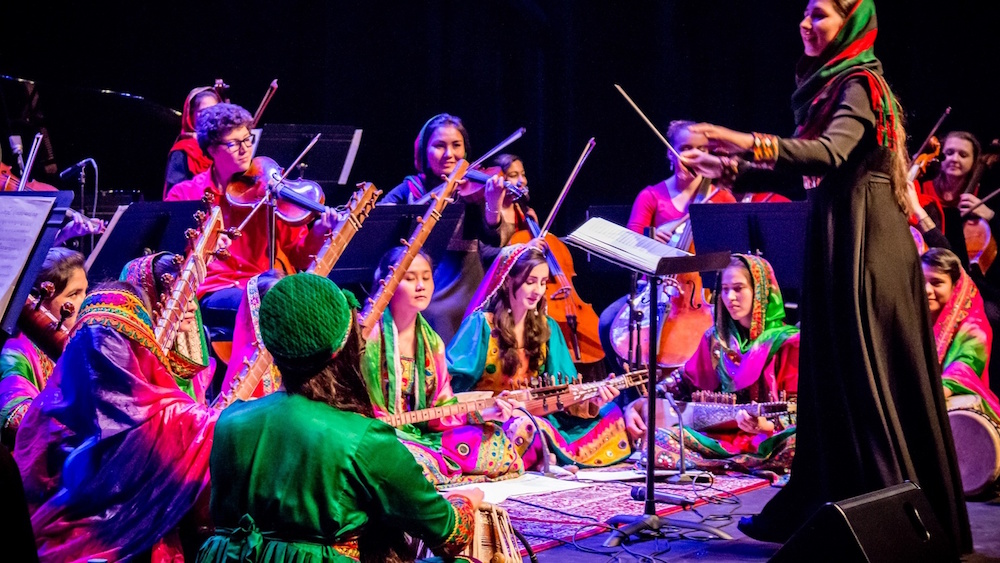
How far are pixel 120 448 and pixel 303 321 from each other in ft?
4.10

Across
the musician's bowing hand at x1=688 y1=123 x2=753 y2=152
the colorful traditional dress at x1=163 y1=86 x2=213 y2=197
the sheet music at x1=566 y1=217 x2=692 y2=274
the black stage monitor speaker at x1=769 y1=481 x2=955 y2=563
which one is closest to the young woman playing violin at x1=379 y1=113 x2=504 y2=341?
the colorful traditional dress at x1=163 y1=86 x2=213 y2=197

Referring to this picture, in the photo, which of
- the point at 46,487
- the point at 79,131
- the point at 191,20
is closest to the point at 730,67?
the point at 191,20

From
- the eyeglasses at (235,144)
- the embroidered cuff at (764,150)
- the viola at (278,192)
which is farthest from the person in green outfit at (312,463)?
the eyeglasses at (235,144)

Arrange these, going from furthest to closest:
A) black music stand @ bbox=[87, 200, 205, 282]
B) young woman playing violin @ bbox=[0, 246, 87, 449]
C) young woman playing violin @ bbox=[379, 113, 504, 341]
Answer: young woman playing violin @ bbox=[379, 113, 504, 341] → black music stand @ bbox=[87, 200, 205, 282] → young woman playing violin @ bbox=[0, 246, 87, 449]

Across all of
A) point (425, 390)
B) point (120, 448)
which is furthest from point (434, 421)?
point (120, 448)

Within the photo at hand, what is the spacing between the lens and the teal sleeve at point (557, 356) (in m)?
5.58

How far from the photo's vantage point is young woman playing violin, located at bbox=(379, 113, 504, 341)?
19.1 ft

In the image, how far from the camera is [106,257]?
446cm

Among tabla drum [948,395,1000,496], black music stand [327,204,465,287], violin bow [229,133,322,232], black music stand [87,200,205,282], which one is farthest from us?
violin bow [229,133,322,232]

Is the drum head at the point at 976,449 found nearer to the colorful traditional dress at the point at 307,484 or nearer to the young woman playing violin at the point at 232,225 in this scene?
the young woman playing violin at the point at 232,225

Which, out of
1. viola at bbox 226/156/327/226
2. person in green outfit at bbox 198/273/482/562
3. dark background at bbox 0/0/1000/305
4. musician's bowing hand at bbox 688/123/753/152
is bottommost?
person in green outfit at bbox 198/273/482/562

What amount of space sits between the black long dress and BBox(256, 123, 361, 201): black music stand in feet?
9.32

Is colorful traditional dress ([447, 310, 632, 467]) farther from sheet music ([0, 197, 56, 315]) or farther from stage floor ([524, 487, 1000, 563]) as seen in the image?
sheet music ([0, 197, 56, 315])

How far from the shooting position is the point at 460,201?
18.9 feet
